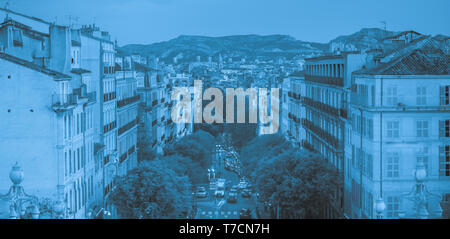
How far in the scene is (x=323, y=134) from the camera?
29.1 metres

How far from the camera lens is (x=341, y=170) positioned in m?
25.3

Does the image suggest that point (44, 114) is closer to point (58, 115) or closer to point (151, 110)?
point (58, 115)

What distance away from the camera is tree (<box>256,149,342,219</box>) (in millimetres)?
24344

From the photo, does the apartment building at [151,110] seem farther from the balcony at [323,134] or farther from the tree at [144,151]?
the balcony at [323,134]

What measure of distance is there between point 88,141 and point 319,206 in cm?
780

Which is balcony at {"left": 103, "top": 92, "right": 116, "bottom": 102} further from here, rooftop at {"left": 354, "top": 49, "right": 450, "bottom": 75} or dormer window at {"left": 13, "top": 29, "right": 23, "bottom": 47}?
rooftop at {"left": 354, "top": 49, "right": 450, "bottom": 75}

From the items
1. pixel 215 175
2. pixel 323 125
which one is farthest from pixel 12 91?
pixel 215 175

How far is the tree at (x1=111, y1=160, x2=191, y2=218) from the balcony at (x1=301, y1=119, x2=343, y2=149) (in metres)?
5.84

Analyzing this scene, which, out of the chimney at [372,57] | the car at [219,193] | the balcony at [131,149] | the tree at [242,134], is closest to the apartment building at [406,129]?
the chimney at [372,57]

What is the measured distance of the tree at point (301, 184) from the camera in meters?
24.3

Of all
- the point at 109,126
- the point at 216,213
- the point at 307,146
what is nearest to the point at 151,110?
the point at 216,213

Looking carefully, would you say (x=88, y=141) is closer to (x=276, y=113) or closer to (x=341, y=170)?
(x=341, y=170)

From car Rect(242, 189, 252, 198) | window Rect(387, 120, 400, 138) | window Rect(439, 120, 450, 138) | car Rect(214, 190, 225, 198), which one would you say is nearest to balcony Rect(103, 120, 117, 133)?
window Rect(387, 120, 400, 138)

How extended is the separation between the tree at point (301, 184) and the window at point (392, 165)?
166 inches
